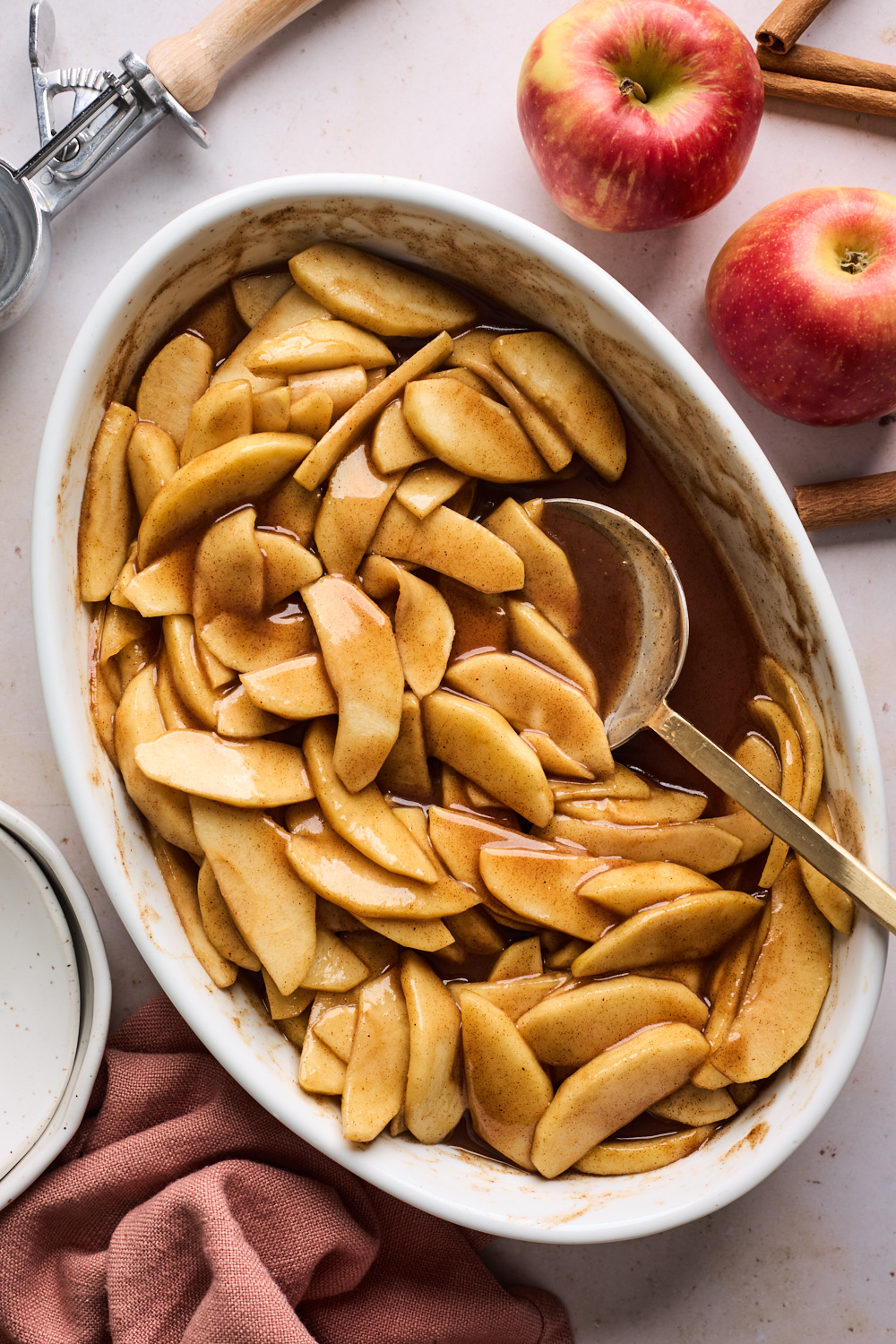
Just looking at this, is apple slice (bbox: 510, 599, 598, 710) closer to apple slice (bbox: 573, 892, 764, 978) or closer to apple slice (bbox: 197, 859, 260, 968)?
apple slice (bbox: 573, 892, 764, 978)

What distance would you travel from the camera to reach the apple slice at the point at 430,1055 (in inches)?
42.5

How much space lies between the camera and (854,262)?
1107 mm

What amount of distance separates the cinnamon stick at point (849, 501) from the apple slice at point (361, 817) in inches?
25.3

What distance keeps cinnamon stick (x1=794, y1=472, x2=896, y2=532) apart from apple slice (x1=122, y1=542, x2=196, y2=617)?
2.50 ft

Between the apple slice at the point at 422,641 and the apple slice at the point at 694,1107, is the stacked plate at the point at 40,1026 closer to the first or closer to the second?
the apple slice at the point at 422,641

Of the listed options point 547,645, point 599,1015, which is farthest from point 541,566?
point 599,1015

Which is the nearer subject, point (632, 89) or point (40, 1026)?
point (632, 89)

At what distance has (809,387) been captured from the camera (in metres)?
1.12

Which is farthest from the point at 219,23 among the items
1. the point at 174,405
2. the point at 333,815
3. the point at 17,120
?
the point at 333,815

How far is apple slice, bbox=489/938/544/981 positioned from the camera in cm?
114

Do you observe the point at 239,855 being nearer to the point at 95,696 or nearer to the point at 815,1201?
the point at 95,696

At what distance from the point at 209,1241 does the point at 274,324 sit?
1.09 m

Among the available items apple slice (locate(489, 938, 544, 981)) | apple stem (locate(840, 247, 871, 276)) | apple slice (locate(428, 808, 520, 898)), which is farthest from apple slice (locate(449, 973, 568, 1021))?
apple stem (locate(840, 247, 871, 276))

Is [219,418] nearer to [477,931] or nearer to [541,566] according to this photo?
[541,566]
